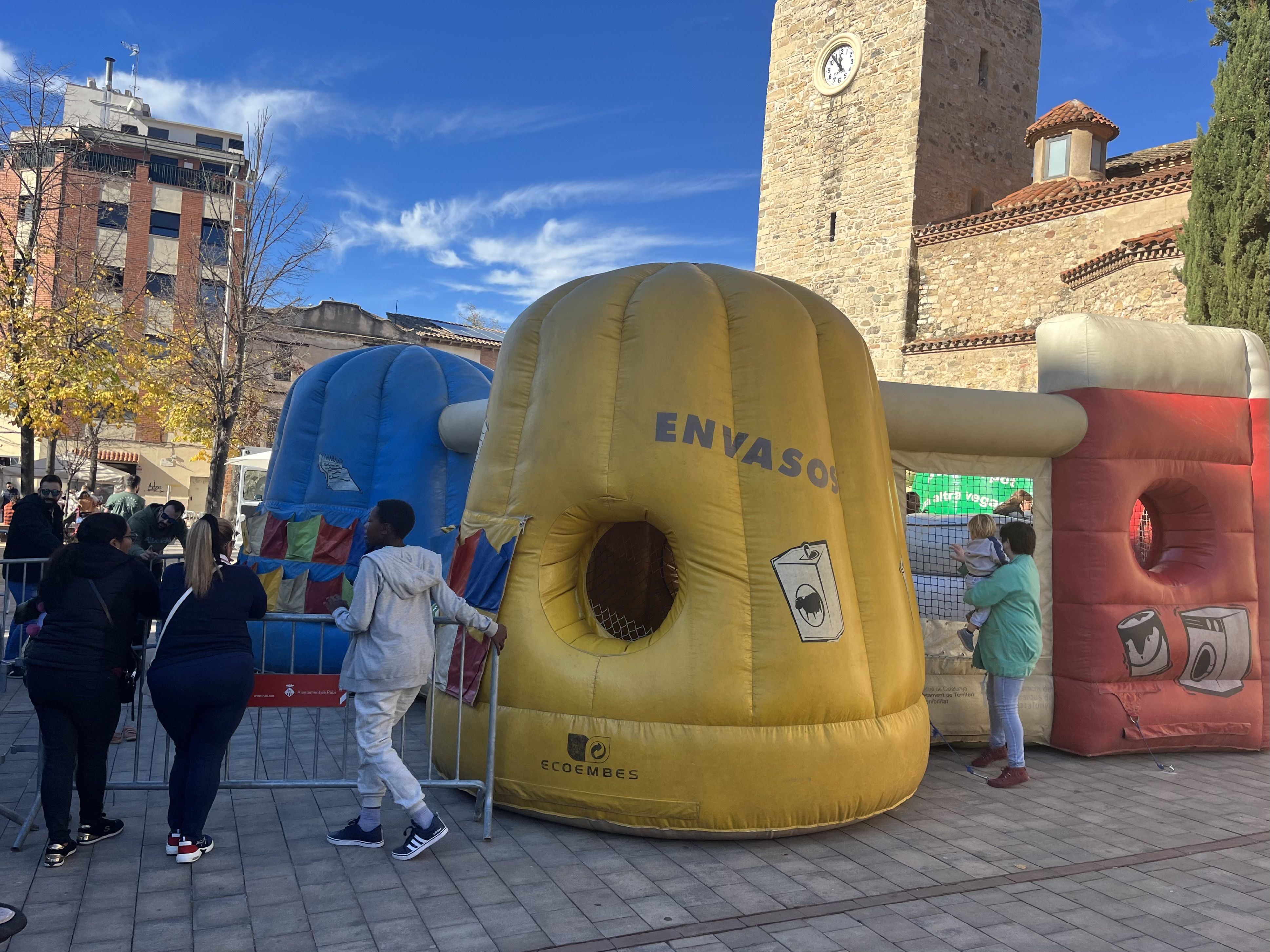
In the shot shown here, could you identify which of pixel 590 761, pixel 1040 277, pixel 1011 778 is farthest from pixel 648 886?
pixel 1040 277

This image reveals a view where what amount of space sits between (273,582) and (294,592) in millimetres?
206

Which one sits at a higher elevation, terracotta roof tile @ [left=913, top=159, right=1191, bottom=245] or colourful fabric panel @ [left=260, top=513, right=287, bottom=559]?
terracotta roof tile @ [left=913, top=159, right=1191, bottom=245]

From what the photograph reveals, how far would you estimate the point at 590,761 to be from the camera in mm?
4875

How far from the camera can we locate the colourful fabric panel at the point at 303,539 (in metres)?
8.61

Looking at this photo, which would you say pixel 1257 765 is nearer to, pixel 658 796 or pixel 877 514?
pixel 877 514

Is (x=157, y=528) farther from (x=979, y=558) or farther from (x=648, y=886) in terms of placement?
(x=979, y=558)

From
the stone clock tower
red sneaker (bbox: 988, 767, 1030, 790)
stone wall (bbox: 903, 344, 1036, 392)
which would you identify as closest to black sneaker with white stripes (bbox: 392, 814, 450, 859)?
red sneaker (bbox: 988, 767, 1030, 790)

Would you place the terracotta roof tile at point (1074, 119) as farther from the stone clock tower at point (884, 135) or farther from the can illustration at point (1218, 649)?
the can illustration at point (1218, 649)

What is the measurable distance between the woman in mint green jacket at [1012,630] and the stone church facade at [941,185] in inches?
655

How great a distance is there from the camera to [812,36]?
28.9 metres

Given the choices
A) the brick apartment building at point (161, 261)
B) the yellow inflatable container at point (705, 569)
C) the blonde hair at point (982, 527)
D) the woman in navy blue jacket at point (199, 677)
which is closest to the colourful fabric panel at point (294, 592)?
the yellow inflatable container at point (705, 569)

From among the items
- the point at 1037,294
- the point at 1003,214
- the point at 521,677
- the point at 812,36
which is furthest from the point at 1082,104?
the point at 521,677

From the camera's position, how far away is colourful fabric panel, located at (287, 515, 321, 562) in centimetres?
861

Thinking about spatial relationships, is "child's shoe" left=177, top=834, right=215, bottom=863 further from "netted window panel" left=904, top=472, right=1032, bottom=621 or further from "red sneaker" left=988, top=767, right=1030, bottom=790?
"netted window panel" left=904, top=472, right=1032, bottom=621
